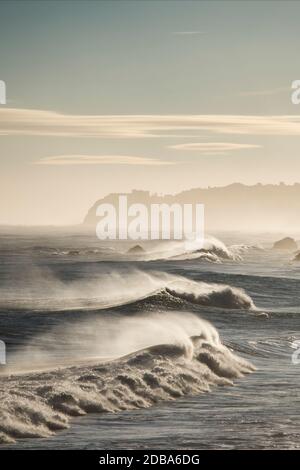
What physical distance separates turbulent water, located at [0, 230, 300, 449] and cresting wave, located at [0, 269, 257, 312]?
0.46 ft

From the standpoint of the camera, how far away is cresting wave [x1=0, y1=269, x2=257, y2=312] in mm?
58406

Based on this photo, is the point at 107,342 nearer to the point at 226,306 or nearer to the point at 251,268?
the point at 226,306

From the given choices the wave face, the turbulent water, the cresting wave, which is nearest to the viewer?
the turbulent water

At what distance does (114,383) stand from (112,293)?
4323 centimetres

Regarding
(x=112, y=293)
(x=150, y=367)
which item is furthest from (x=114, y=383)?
(x=112, y=293)

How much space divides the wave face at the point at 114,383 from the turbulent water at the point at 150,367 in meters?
0.04

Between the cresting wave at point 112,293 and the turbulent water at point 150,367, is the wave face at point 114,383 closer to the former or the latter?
the turbulent water at point 150,367

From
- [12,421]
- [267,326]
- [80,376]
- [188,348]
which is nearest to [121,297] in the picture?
[267,326]

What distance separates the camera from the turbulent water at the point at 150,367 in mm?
22672

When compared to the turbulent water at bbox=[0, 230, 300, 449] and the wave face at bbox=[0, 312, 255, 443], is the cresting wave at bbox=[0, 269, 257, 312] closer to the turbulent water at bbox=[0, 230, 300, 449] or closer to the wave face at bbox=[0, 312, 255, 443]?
the turbulent water at bbox=[0, 230, 300, 449]

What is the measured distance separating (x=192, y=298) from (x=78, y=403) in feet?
115

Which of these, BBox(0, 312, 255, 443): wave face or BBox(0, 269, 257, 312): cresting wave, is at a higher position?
BBox(0, 269, 257, 312): cresting wave

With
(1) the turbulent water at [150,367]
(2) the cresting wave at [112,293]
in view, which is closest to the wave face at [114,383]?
(1) the turbulent water at [150,367]

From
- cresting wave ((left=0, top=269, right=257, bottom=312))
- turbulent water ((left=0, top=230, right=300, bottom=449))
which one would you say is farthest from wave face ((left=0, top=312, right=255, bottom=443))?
cresting wave ((left=0, top=269, right=257, bottom=312))
